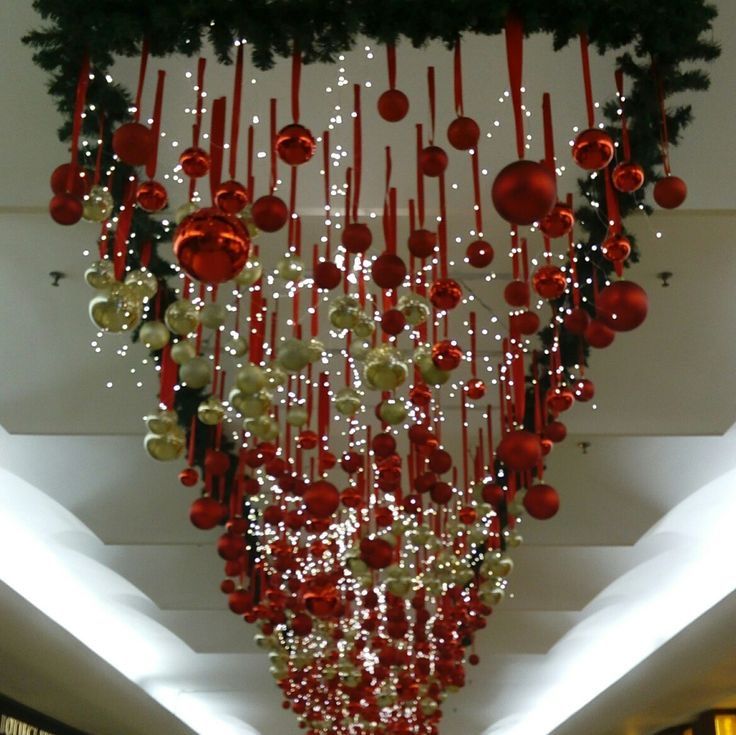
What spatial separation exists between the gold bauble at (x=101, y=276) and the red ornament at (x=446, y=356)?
109cm

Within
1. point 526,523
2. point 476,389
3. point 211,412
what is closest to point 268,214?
point 211,412

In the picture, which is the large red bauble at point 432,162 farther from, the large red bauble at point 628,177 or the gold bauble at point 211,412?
the gold bauble at point 211,412

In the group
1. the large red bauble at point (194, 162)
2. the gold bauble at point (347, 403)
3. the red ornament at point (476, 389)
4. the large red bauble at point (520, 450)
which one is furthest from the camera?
the red ornament at point (476, 389)

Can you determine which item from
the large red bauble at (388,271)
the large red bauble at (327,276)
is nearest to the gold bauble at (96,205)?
the large red bauble at (327,276)

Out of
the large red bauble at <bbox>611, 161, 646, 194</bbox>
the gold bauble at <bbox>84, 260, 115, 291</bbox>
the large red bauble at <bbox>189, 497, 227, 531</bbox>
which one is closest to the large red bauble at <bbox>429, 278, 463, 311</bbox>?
the large red bauble at <bbox>611, 161, 646, 194</bbox>

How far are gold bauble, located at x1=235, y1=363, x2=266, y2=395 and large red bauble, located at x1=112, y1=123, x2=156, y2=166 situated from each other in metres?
0.99

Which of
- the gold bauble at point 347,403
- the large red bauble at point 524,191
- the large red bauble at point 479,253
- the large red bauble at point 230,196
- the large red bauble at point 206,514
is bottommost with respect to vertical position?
the large red bauble at point 524,191

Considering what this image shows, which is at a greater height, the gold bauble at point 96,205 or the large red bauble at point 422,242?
the gold bauble at point 96,205

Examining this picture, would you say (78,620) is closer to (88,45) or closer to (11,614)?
(11,614)

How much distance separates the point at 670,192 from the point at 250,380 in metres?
1.41

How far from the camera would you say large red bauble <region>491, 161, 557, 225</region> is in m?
2.28

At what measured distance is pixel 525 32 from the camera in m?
2.85

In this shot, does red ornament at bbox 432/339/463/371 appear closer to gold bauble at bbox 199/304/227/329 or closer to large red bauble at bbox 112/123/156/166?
gold bauble at bbox 199/304/227/329

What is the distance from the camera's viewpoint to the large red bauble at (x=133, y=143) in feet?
8.77
